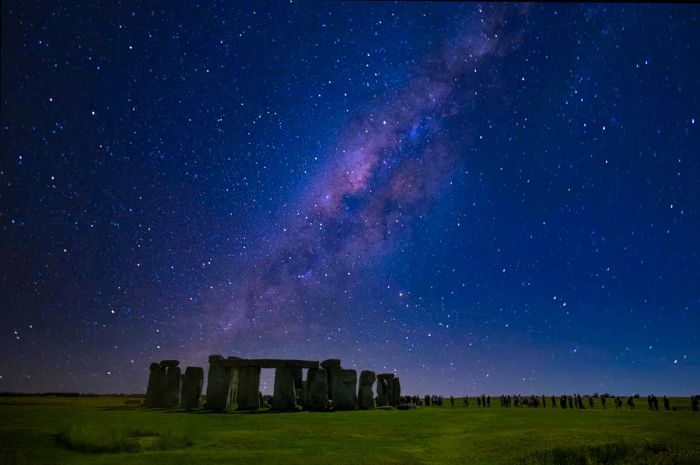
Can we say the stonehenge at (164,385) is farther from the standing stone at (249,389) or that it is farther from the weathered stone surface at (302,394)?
the weathered stone surface at (302,394)

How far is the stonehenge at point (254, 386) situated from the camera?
119 ft

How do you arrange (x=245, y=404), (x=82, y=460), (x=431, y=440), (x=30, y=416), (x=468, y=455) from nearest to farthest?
(x=82, y=460) → (x=468, y=455) → (x=431, y=440) → (x=30, y=416) → (x=245, y=404)

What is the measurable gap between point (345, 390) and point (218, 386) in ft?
29.8

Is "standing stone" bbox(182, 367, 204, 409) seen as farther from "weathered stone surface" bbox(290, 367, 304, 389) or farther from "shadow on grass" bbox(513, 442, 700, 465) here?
"shadow on grass" bbox(513, 442, 700, 465)

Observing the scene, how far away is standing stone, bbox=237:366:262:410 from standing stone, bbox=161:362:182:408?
4.87 meters

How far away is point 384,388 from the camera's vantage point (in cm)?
4344

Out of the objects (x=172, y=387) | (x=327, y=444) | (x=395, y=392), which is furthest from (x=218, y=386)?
(x=327, y=444)

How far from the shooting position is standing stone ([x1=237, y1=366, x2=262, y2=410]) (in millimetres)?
35969

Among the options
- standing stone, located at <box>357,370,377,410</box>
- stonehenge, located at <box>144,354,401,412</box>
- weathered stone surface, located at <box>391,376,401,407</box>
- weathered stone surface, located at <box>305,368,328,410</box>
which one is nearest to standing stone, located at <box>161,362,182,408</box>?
stonehenge, located at <box>144,354,401,412</box>

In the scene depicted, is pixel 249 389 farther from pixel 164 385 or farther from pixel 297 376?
pixel 164 385

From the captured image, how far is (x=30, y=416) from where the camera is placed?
942 inches

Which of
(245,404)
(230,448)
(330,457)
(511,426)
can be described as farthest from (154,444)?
(245,404)

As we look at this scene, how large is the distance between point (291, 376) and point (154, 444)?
20.0m

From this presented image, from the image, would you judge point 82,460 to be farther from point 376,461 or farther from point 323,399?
point 323,399
